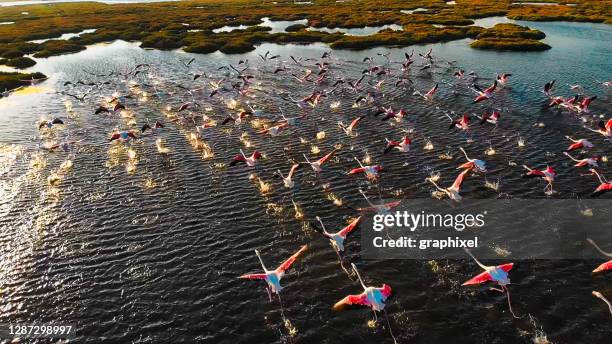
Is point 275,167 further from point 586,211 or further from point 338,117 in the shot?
point 586,211

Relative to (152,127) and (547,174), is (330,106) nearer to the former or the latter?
(152,127)

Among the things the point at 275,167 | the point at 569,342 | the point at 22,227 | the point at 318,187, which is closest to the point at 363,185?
the point at 318,187

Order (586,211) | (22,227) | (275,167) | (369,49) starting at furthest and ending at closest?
(369,49), (275,167), (22,227), (586,211)

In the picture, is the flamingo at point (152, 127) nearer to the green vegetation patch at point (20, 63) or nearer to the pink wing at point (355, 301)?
the pink wing at point (355, 301)

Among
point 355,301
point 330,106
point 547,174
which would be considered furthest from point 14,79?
point 547,174

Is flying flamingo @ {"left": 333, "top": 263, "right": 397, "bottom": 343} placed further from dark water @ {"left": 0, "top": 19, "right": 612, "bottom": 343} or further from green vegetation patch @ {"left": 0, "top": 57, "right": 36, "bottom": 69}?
green vegetation patch @ {"left": 0, "top": 57, "right": 36, "bottom": 69}
